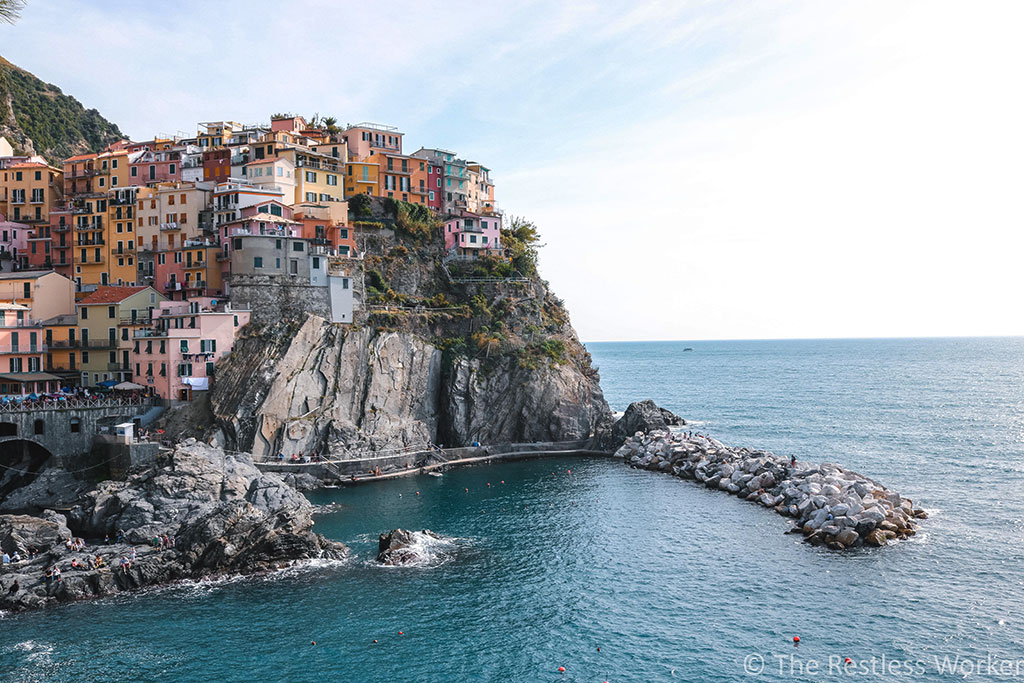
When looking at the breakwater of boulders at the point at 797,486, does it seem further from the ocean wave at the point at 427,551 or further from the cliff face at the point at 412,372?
the ocean wave at the point at 427,551

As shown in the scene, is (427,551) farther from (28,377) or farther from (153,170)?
(153,170)

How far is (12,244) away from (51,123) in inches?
2432

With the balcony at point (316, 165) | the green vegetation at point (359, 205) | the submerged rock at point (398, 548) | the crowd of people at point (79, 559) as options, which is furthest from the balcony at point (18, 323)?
the submerged rock at point (398, 548)

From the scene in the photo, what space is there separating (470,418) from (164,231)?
40.5 metres

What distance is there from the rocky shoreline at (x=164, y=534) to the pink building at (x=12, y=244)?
41772 millimetres

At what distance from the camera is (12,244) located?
89.1 metres

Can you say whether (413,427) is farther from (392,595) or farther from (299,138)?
(299,138)

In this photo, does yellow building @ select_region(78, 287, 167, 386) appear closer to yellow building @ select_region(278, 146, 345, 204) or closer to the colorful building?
the colorful building

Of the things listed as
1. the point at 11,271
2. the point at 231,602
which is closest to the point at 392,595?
the point at 231,602

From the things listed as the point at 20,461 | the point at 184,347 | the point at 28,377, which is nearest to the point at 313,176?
the point at 184,347

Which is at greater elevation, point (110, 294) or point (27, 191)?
point (27, 191)

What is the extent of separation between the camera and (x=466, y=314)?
89.2m

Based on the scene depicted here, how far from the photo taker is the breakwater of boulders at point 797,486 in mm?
53344

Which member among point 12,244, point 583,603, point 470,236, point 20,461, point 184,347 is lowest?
point 583,603
